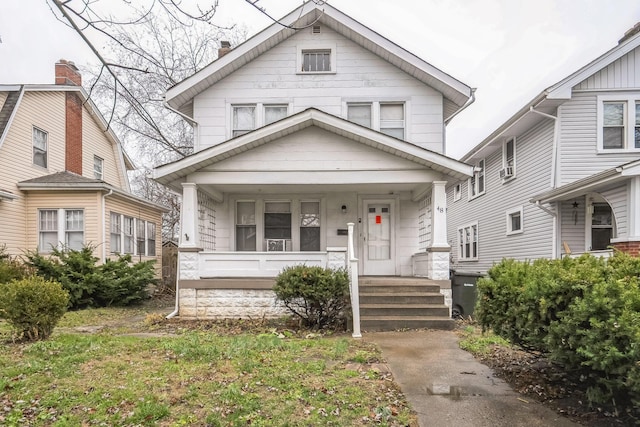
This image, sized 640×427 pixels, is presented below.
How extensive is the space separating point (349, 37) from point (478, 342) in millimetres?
8562

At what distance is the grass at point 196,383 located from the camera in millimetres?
3451

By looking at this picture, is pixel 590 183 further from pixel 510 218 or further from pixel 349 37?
pixel 349 37

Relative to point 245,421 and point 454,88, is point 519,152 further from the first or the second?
point 245,421

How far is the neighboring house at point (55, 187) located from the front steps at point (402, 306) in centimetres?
905

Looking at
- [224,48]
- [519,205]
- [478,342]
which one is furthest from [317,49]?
[478,342]

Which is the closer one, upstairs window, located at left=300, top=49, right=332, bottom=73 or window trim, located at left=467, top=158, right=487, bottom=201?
upstairs window, located at left=300, top=49, right=332, bottom=73

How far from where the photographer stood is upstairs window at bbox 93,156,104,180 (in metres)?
17.2

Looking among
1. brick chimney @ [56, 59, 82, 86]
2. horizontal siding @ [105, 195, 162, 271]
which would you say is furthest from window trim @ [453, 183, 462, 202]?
brick chimney @ [56, 59, 82, 86]

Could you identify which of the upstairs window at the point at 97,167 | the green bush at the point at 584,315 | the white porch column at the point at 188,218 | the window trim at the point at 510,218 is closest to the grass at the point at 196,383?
the green bush at the point at 584,315

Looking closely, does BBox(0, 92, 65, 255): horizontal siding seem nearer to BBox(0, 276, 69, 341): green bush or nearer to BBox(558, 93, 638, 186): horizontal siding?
BBox(0, 276, 69, 341): green bush

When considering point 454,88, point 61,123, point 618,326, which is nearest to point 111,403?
point 618,326

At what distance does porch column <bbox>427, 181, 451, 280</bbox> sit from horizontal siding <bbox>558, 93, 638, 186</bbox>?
4.55 metres

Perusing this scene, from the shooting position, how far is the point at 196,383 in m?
4.19

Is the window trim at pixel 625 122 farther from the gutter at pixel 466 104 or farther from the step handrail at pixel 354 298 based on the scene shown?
the step handrail at pixel 354 298
